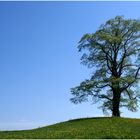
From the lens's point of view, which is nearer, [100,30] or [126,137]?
[126,137]

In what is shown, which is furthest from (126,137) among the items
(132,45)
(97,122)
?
(132,45)

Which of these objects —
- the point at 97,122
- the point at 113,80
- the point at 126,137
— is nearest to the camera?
the point at 126,137

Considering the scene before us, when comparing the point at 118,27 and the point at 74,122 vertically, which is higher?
the point at 118,27

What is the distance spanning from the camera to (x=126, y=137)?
2802 cm

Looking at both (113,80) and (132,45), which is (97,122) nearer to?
(113,80)

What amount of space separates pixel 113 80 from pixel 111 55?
418cm

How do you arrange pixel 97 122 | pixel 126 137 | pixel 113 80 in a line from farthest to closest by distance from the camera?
pixel 113 80
pixel 97 122
pixel 126 137

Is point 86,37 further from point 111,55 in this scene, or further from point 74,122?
point 74,122

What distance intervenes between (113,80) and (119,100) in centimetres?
312

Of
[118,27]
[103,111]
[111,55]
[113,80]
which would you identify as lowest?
[103,111]

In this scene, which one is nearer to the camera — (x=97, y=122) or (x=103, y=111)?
(x=97, y=122)

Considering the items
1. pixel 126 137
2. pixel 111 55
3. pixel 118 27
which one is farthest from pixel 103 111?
pixel 126 137

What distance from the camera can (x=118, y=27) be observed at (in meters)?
56.1

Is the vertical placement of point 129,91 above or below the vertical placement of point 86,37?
below
